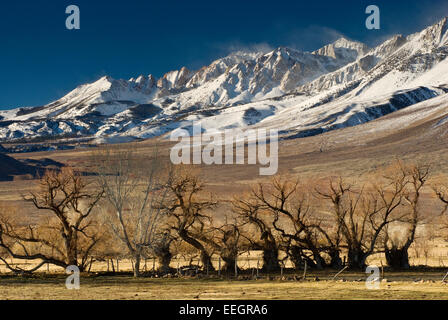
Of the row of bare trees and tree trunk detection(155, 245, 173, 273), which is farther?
the row of bare trees

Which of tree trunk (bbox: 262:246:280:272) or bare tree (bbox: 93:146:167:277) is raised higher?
bare tree (bbox: 93:146:167:277)

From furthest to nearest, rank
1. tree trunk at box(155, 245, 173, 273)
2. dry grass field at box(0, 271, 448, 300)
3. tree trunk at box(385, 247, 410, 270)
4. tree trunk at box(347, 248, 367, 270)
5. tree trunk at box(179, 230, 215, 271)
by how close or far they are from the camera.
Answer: tree trunk at box(385, 247, 410, 270)
tree trunk at box(347, 248, 367, 270)
tree trunk at box(179, 230, 215, 271)
tree trunk at box(155, 245, 173, 273)
dry grass field at box(0, 271, 448, 300)

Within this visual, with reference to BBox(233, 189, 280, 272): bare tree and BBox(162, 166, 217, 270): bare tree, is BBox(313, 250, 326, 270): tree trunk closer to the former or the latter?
BBox(233, 189, 280, 272): bare tree

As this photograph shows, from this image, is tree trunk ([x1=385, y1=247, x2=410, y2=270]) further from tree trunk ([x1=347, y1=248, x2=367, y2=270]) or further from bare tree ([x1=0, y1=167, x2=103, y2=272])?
bare tree ([x1=0, y1=167, x2=103, y2=272])

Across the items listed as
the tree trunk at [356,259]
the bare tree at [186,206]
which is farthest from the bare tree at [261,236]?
the tree trunk at [356,259]

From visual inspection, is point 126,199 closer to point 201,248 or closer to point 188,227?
point 188,227

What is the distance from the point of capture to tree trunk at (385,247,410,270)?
1588 inches

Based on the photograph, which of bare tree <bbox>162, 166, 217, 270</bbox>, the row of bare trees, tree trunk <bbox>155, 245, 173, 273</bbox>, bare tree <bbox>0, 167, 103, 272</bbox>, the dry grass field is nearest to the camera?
the dry grass field

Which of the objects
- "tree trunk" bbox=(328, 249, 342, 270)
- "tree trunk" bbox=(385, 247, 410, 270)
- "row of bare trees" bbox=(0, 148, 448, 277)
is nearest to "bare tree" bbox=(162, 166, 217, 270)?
"row of bare trees" bbox=(0, 148, 448, 277)

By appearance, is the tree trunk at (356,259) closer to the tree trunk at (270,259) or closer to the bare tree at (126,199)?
the tree trunk at (270,259)

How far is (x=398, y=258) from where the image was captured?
133 feet
